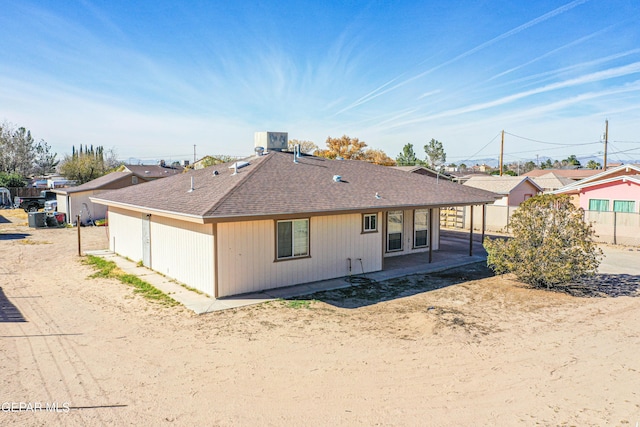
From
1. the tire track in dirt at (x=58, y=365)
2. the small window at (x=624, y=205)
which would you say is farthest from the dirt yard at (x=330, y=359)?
the small window at (x=624, y=205)

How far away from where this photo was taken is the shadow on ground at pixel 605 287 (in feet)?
38.4

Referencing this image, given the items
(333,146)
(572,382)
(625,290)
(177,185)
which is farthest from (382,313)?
A: (333,146)

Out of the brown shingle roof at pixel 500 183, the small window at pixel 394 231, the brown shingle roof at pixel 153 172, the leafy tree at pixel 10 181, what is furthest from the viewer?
the leafy tree at pixel 10 181

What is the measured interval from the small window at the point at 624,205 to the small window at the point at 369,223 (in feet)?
58.2

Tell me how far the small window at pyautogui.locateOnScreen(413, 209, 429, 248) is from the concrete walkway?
65 centimetres

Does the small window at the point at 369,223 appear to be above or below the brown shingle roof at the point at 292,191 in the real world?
below

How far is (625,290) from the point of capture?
Result: 1215cm

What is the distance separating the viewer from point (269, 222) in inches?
452

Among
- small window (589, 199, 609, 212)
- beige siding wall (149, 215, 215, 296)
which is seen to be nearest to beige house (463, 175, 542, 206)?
small window (589, 199, 609, 212)

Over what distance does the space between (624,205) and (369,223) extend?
18.2m

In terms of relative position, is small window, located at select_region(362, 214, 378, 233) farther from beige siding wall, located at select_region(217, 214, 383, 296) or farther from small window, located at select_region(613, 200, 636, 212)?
small window, located at select_region(613, 200, 636, 212)

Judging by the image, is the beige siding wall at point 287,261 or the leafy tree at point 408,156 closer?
the beige siding wall at point 287,261

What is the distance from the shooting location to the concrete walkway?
1047 cm

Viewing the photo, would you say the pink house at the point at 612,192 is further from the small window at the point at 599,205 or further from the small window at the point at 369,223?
the small window at the point at 369,223
